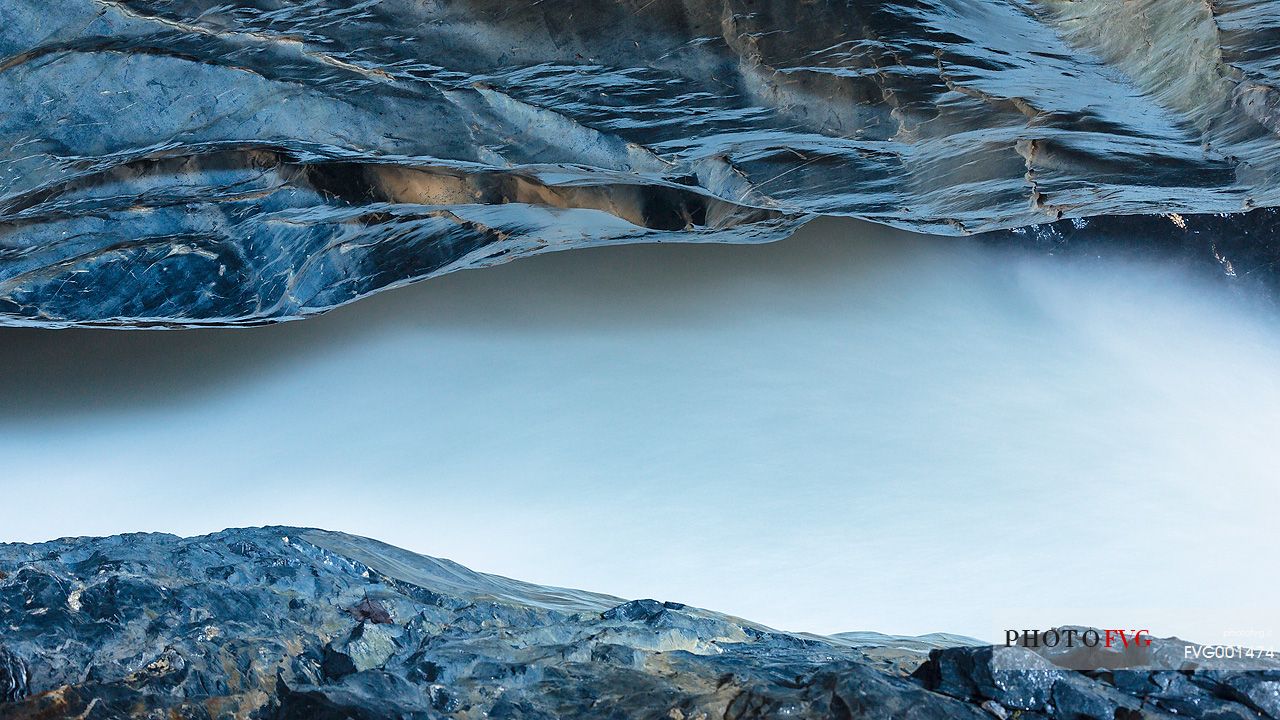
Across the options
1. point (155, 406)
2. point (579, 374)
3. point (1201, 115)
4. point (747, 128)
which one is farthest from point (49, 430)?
point (1201, 115)

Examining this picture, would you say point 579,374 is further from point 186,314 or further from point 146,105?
point 146,105


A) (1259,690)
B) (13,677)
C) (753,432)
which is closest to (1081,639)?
(1259,690)

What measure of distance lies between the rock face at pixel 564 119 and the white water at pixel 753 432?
57.6 inches

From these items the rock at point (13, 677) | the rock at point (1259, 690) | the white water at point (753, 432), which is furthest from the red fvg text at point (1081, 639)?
the rock at point (13, 677)

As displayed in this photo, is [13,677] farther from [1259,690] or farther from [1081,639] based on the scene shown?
[1259,690]

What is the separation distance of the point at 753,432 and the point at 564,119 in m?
2.30

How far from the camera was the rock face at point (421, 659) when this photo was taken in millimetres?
1714

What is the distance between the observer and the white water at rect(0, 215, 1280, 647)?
3.80 meters

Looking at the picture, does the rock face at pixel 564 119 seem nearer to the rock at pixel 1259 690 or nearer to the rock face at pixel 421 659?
the rock face at pixel 421 659

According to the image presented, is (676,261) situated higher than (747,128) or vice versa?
(676,261)

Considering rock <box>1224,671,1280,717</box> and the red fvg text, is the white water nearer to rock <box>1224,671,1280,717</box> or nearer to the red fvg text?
the red fvg text

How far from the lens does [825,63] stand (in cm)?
207

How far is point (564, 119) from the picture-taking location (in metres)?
2.26

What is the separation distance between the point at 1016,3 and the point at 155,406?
159 inches
